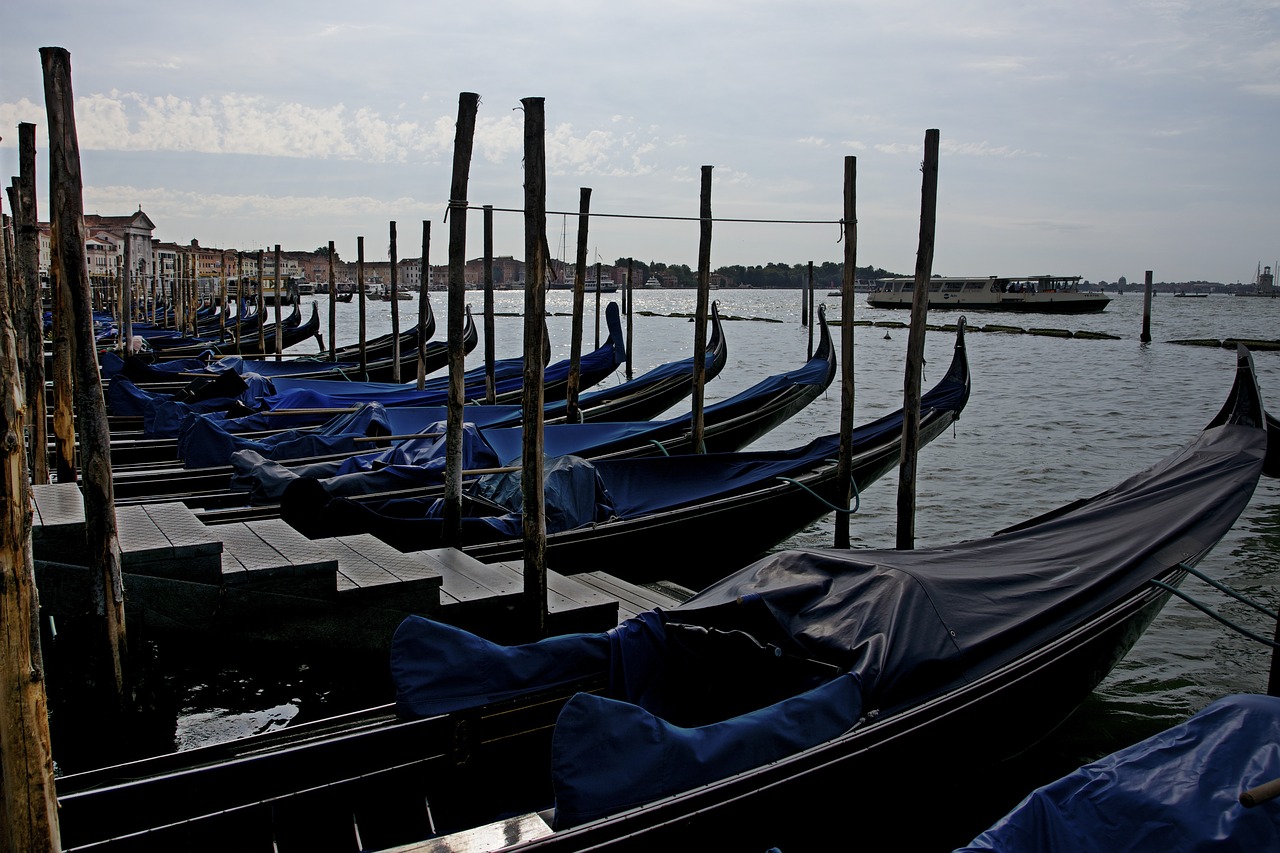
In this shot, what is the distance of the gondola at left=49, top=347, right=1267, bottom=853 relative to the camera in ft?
8.77

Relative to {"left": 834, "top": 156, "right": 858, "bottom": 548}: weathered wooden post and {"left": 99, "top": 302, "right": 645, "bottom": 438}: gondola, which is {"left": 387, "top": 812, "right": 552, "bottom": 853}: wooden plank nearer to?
{"left": 834, "top": 156, "right": 858, "bottom": 548}: weathered wooden post

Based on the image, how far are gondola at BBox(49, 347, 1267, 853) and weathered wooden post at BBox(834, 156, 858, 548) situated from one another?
238 centimetres

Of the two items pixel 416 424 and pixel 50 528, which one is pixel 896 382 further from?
pixel 50 528

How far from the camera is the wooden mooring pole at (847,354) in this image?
20.8ft

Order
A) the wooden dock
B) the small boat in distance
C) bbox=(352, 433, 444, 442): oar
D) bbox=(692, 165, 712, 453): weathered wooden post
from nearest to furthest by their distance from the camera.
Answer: the wooden dock, bbox=(352, 433, 444, 442): oar, bbox=(692, 165, 712, 453): weathered wooden post, the small boat in distance

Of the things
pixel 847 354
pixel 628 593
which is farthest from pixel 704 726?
pixel 847 354

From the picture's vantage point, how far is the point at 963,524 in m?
8.80

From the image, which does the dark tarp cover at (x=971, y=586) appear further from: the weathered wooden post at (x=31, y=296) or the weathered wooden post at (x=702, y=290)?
the weathered wooden post at (x=31, y=296)

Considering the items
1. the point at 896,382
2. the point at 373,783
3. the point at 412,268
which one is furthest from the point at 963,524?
the point at 412,268

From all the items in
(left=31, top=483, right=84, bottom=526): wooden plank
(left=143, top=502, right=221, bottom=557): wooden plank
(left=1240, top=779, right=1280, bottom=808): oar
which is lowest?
(left=1240, top=779, right=1280, bottom=808): oar

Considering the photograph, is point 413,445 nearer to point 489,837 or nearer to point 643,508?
point 643,508

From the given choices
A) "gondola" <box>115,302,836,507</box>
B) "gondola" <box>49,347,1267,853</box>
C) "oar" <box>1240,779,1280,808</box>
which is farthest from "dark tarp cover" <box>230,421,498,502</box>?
"oar" <box>1240,779,1280,808</box>

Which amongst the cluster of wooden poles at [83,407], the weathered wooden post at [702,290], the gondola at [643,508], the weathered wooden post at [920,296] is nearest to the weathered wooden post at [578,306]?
the cluster of wooden poles at [83,407]

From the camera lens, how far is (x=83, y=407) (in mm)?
3641
